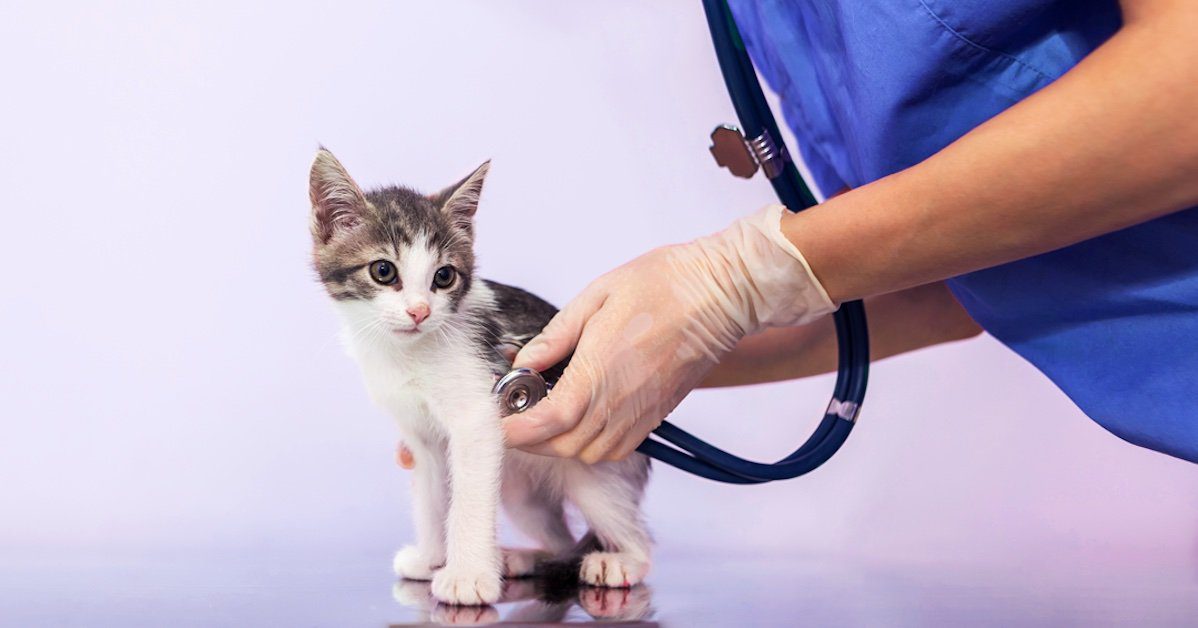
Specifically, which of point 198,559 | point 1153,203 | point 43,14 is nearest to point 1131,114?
point 1153,203

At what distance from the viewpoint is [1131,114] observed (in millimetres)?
1008

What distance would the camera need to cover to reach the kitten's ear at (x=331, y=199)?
134cm

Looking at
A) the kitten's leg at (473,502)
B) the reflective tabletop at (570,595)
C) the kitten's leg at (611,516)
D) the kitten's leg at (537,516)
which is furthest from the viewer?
the kitten's leg at (537,516)

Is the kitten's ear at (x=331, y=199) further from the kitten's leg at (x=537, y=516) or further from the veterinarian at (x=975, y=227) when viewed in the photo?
the kitten's leg at (x=537, y=516)

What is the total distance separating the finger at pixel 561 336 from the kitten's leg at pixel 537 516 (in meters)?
0.29

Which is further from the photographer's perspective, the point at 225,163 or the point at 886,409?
the point at 886,409

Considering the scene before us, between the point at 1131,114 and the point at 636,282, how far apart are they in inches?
25.2

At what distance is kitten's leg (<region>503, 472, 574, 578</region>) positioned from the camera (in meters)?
1.61

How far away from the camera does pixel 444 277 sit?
1402 mm

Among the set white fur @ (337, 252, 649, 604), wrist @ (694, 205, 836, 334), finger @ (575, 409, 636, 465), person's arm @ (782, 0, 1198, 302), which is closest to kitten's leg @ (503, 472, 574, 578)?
white fur @ (337, 252, 649, 604)

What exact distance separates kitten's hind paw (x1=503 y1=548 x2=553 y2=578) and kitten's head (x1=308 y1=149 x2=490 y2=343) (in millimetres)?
392

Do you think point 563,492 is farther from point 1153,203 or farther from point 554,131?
point 554,131

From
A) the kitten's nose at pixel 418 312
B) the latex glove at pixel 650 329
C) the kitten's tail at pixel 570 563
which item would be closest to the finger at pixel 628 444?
the latex glove at pixel 650 329

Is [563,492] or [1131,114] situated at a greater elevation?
[1131,114]
